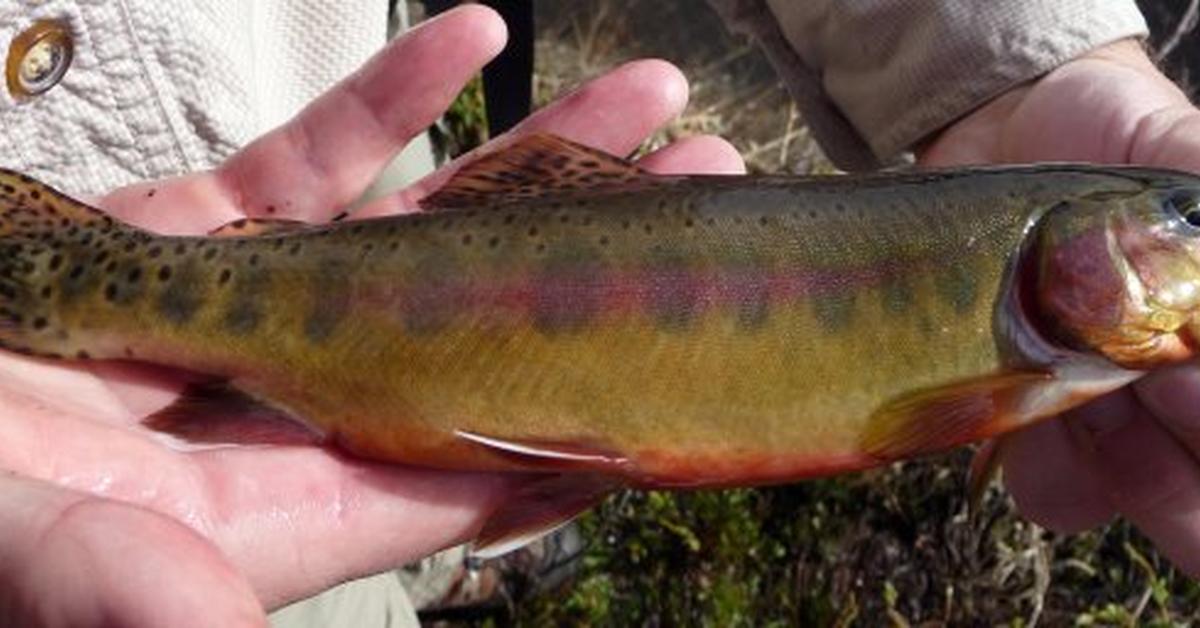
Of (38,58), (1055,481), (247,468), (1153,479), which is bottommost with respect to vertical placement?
(1055,481)

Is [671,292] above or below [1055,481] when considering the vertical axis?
above

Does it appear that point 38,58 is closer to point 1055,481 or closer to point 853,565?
point 1055,481

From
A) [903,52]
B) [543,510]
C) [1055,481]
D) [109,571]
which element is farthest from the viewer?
[903,52]

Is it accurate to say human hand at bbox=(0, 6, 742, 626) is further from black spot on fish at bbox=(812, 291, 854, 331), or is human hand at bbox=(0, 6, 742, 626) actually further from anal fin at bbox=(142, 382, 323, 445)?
black spot on fish at bbox=(812, 291, 854, 331)

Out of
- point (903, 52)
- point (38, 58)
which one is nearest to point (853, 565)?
point (903, 52)

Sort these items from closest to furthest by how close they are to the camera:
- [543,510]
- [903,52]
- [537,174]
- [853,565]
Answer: [543,510]
[537,174]
[903,52]
[853,565]

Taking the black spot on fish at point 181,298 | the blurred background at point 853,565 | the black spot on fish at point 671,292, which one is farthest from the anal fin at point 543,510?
the blurred background at point 853,565
